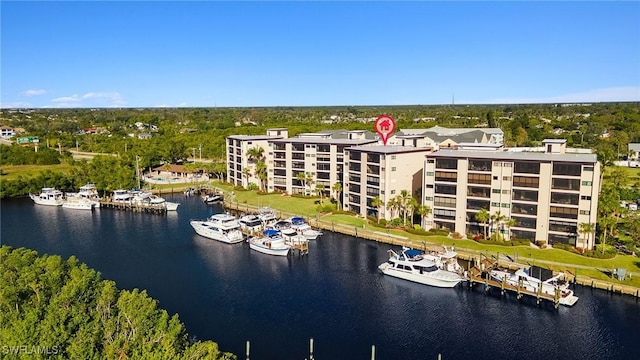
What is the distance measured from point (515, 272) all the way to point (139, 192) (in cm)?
9076

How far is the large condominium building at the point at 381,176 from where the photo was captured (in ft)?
304

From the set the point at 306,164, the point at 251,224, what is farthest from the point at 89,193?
the point at 306,164

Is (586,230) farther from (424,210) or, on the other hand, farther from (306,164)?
(306,164)

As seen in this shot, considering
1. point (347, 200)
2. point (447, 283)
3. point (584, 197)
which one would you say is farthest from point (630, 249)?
point (347, 200)

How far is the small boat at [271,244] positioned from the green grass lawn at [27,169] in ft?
291

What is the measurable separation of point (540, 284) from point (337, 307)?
1035 inches

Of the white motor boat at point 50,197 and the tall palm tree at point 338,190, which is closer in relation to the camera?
the tall palm tree at point 338,190

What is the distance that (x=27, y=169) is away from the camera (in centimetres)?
15788

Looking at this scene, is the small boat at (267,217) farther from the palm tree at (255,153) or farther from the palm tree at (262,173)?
the palm tree at (255,153)

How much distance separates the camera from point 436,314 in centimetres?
5766

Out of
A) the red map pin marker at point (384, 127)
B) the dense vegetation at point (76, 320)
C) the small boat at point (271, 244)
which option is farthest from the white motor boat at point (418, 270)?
the red map pin marker at point (384, 127)

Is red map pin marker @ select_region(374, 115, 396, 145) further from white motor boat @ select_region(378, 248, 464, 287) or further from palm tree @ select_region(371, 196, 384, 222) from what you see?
white motor boat @ select_region(378, 248, 464, 287)

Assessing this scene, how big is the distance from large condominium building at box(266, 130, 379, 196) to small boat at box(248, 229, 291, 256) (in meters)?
33.5

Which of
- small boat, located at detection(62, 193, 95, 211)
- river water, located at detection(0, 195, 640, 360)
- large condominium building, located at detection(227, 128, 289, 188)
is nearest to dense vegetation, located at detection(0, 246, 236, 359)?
river water, located at detection(0, 195, 640, 360)
